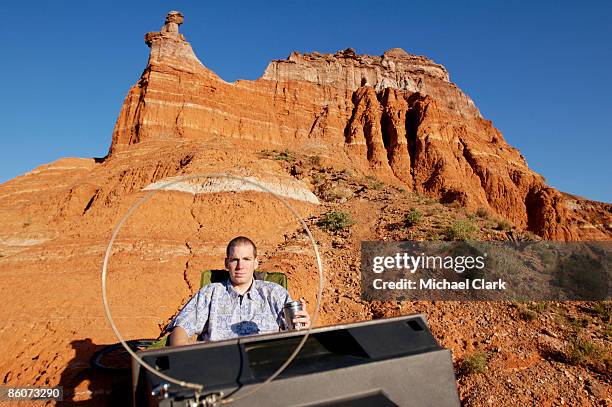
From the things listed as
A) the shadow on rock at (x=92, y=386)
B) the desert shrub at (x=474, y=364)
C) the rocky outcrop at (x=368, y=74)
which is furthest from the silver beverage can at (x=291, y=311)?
the rocky outcrop at (x=368, y=74)

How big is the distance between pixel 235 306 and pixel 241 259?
503mm

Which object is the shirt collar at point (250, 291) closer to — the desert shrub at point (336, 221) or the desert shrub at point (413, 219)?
the desert shrub at point (413, 219)

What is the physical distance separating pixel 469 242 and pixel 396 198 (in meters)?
8.47

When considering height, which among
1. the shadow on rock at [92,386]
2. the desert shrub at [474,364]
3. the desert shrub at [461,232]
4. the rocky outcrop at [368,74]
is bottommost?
the shadow on rock at [92,386]

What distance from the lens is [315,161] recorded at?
30.0 metres

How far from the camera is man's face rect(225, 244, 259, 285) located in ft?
11.9

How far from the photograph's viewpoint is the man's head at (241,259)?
Answer: 3615 millimetres

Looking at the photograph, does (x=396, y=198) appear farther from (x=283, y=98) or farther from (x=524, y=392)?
(x=283, y=98)

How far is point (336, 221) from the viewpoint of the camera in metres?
16.0

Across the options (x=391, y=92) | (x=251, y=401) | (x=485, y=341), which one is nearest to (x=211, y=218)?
(x=485, y=341)

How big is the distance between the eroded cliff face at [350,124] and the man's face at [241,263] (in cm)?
3125

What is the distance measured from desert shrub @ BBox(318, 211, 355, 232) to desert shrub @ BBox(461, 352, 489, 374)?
9.42 m

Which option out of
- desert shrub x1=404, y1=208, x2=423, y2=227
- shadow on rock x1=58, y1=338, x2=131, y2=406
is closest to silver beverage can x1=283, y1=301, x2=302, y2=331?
shadow on rock x1=58, y1=338, x2=131, y2=406

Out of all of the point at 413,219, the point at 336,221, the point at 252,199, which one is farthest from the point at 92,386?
the point at 252,199
